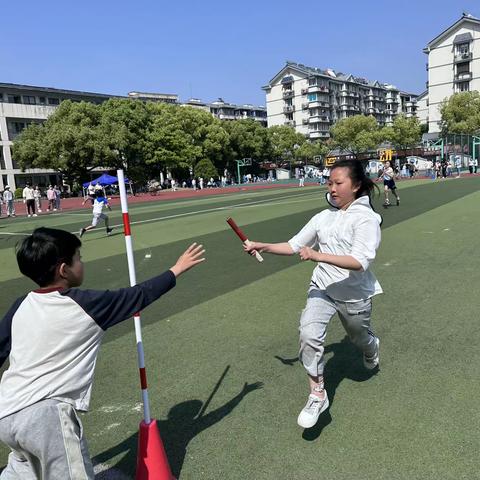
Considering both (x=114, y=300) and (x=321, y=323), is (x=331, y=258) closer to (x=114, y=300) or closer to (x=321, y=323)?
(x=321, y=323)

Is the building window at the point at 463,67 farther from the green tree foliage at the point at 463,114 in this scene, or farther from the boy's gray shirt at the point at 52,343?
the boy's gray shirt at the point at 52,343

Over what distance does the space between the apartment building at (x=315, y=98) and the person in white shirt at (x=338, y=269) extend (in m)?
100

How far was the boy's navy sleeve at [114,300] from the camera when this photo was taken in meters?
2.10

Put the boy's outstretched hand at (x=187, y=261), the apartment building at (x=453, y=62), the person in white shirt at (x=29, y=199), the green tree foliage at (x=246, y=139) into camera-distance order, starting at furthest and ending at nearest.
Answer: the apartment building at (x=453, y=62) < the green tree foliage at (x=246, y=139) < the person in white shirt at (x=29, y=199) < the boy's outstretched hand at (x=187, y=261)

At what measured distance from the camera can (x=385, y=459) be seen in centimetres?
271

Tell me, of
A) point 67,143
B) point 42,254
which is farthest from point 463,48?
point 42,254

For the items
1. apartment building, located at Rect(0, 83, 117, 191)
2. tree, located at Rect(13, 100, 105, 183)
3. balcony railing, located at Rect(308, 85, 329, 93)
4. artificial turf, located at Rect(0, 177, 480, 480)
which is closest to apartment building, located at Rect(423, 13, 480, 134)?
balcony railing, located at Rect(308, 85, 329, 93)

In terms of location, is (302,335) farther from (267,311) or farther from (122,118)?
(122,118)

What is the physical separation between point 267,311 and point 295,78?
341 ft

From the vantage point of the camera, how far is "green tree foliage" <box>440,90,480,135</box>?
5962 cm

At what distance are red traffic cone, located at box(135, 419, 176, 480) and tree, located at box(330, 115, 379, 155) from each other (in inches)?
2885

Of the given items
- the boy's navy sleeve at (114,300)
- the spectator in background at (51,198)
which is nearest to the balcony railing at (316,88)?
the spectator in background at (51,198)

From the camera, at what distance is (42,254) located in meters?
2.06

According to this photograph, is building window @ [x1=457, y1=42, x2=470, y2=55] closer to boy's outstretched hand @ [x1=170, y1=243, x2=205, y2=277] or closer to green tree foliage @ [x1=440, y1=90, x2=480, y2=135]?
green tree foliage @ [x1=440, y1=90, x2=480, y2=135]
